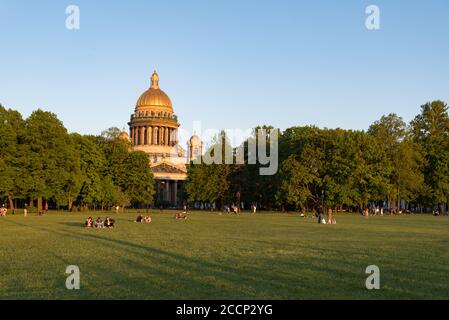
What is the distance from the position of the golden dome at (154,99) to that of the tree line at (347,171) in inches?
1902

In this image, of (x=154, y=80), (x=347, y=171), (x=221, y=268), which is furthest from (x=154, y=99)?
(x=221, y=268)

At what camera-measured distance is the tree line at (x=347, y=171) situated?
244 ft

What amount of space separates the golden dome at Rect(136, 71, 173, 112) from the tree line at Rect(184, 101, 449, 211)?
159 feet

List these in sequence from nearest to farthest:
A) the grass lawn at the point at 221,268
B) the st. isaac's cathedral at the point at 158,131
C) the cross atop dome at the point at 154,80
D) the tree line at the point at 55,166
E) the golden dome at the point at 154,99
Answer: the grass lawn at the point at 221,268 < the tree line at the point at 55,166 < the st. isaac's cathedral at the point at 158,131 < the golden dome at the point at 154,99 < the cross atop dome at the point at 154,80

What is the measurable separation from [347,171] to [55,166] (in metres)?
37.4

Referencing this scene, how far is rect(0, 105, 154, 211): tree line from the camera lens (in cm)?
6662

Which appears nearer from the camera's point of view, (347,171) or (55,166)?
(55,166)

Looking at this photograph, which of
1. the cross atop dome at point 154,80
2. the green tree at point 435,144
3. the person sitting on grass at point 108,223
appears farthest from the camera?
the cross atop dome at point 154,80

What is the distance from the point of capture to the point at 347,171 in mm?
73625

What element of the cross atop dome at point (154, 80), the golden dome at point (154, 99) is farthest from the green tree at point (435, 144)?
the cross atop dome at point (154, 80)

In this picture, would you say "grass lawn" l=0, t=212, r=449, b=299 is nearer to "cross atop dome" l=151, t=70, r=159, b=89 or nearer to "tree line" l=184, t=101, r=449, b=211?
Result: "tree line" l=184, t=101, r=449, b=211

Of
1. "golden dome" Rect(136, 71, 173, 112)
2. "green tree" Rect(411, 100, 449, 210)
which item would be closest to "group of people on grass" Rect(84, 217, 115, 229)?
"green tree" Rect(411, 100, 449, 210)

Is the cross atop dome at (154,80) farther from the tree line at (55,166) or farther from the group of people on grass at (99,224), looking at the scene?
the group of people on grass at (99,224)

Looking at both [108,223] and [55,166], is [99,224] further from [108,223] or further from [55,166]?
[55,166]
